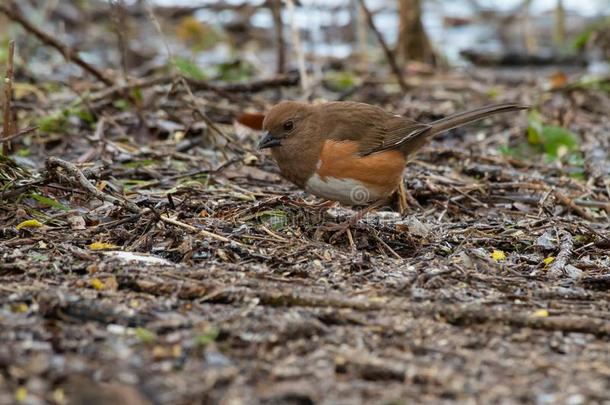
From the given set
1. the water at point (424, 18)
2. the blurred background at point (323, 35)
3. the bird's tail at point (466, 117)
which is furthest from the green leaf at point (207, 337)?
the water at point (424, 18)

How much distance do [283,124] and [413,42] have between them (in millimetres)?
4784

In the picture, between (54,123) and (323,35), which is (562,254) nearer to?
(54,123)

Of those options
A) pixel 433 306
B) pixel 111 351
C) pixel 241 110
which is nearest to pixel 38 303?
pixel 111 351

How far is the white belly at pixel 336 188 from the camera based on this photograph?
15.0 ft

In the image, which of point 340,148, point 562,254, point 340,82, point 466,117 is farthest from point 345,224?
point 340,82

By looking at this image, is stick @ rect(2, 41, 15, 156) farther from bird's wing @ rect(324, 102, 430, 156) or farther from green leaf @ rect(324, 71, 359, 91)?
green leaf @ rect(324, 71, 359, 91)

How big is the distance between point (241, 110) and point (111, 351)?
168 inches

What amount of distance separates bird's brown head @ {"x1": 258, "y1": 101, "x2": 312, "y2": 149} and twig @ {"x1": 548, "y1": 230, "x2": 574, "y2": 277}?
4.97 feet

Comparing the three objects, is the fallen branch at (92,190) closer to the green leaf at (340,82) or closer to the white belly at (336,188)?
the white belly at (336,188)

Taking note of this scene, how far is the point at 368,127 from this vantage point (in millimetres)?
4941

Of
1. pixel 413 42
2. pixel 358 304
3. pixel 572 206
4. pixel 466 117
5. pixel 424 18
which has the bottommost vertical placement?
pixel 572 206

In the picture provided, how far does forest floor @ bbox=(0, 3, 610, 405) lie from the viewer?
2.62 metres

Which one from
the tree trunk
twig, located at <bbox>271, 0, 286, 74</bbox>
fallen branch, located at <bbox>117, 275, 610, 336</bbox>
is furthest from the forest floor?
the tree trunk

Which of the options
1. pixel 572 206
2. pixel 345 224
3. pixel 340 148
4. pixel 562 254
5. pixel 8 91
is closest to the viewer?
pixel 562 254
